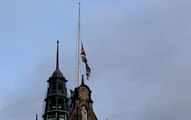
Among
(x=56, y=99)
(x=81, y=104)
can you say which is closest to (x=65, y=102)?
(x=56, y=99)

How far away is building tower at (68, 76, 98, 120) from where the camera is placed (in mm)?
96312

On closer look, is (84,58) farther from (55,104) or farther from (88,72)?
(55,104)

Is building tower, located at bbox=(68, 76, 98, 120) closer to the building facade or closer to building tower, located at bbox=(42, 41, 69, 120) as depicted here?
the building facade

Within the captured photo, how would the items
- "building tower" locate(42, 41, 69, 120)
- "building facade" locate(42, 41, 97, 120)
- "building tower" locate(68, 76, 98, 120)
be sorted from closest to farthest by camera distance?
1. "building tower" locate(68, 76, 98, 120)
2. "building facade" locate(42, 41, 97, 120)
3. "building tower" locate(42, 41, 69, 120)

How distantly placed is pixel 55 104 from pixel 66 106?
1.84 meters

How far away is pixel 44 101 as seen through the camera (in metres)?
103

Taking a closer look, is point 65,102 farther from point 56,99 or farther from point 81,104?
point 81,104

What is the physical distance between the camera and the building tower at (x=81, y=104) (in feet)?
316

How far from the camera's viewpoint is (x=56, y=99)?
100500 millimetres

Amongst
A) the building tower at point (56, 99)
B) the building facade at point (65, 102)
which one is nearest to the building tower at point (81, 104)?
the building facade at point (65, 102)

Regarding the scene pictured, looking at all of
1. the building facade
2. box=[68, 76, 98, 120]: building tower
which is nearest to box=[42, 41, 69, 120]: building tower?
the building facade

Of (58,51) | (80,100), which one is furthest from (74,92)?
(58,51)

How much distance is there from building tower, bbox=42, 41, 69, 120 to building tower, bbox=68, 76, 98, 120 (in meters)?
1.68

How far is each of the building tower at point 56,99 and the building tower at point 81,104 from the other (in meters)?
1.68
